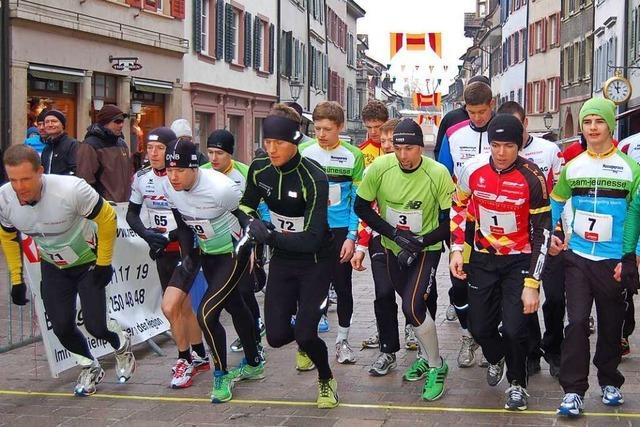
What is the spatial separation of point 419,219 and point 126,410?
7.93 ft

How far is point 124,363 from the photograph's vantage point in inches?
314

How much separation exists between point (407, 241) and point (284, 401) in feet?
4.58

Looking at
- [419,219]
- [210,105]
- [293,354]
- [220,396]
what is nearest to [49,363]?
[220,396]

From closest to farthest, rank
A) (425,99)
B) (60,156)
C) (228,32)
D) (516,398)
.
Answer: (516,398), (60,156), (228,32), (425,99)

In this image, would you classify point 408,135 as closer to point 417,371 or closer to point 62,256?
point 417,371

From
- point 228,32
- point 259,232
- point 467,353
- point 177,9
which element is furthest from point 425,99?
point 259,232

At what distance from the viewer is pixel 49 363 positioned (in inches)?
311

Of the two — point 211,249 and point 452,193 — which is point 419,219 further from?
point 211,249

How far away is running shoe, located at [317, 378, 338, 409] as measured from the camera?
7.02 meters

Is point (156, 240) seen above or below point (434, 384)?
above

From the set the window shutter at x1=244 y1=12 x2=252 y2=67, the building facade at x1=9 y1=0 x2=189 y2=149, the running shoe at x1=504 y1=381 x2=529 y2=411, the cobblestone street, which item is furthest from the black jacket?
the window shutter at x1=244 y1=12 x2=252 y2=67

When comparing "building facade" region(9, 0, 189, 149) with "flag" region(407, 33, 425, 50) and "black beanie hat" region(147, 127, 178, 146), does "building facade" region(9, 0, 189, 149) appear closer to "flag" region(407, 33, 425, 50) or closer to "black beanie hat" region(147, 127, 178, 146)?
"flag" region(407, 33, 425, 50)

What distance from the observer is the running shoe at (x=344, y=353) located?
8516 mm

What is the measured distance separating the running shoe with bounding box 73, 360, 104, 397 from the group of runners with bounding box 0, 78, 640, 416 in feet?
0.04
